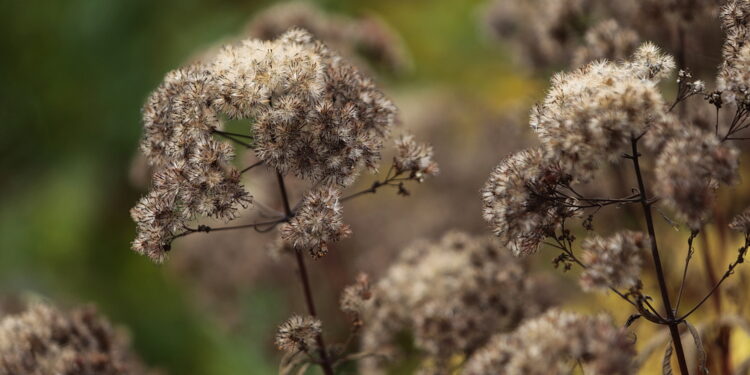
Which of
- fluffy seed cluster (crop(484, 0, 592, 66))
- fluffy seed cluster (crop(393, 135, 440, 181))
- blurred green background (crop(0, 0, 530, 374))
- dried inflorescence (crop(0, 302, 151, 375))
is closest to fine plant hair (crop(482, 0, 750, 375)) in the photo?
fluffy seed cluster (crop(393, 135, 440, 181))

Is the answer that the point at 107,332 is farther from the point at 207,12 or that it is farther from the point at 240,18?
the point at 207,12

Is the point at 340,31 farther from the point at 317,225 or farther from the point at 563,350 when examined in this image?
the point at 563,350

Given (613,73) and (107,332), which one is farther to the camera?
(107,332)

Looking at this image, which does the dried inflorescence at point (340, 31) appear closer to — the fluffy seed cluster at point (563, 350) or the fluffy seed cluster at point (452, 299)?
the fluffy seed cluster at point (452, 299)

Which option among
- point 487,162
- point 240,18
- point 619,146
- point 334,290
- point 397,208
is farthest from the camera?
point 240,18

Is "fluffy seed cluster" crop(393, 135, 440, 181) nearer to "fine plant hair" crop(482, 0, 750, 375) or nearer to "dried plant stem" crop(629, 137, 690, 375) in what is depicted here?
"fine plant hair" crop(482, 0, 750, 375)

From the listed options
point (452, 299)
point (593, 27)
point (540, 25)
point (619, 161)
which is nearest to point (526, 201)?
point (619, 161)

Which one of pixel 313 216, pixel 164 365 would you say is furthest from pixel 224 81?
pixel 164 365
